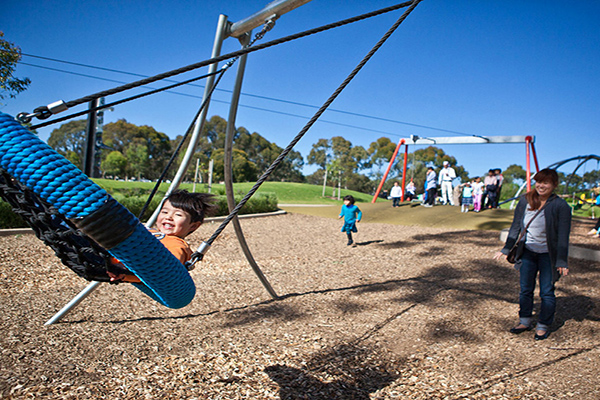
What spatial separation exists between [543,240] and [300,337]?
7.86 ft

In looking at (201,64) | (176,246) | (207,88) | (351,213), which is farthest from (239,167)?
(201,64)

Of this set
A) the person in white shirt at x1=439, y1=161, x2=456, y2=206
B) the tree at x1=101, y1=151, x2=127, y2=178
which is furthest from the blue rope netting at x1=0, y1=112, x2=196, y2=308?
the tree at x1=101, y1=151, x2=127, y2=178

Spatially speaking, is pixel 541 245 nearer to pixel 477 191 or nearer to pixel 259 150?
pixel 477 191

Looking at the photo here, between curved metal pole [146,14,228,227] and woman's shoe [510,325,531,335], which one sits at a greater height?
curved metal pole [146,14,228,227]

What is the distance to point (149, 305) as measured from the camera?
14.8 ft

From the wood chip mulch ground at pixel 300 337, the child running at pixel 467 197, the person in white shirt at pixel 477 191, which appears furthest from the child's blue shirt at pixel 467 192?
the wood chip mulch ground at pixel 300 337

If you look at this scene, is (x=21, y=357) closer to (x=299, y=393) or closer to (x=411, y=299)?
(x=299, y=393)

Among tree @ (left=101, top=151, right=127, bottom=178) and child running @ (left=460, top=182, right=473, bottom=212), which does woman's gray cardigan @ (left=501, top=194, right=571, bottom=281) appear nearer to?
child running @ (left=460, top=182, right=473, bottom=212)

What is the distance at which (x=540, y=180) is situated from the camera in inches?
145

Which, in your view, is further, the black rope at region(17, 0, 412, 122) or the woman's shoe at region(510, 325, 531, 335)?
the woman's shoe at region(510, 325, 531, 335)

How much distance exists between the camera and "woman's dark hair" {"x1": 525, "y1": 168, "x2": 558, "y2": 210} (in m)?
3.63

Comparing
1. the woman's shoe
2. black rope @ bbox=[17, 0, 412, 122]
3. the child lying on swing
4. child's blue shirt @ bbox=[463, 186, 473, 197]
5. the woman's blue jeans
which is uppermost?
black rope @ bbox=[17, 0, 412, 122]

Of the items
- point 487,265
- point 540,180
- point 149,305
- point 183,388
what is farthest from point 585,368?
point 149,305

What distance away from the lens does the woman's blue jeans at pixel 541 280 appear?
3.69 meters
